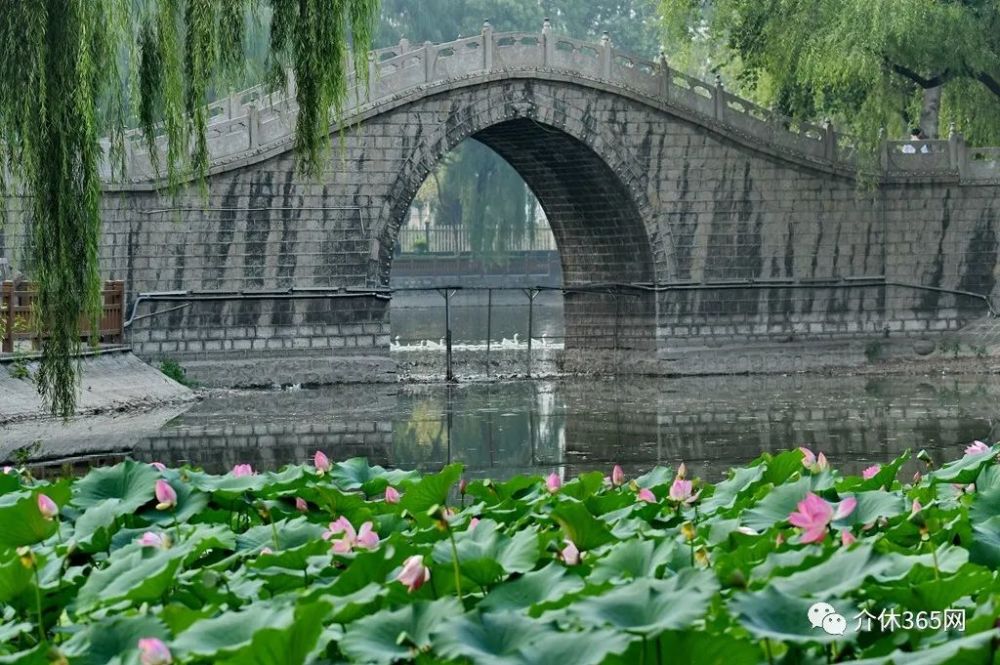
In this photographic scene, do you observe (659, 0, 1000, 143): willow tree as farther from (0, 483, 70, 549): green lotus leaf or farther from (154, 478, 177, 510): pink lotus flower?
(0, 483, 70, 549): green lotus leaf

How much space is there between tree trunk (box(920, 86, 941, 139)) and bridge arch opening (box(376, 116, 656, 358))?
4813mm

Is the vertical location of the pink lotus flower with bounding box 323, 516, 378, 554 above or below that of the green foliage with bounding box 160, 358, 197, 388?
above

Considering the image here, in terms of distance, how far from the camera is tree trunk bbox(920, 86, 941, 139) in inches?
1072

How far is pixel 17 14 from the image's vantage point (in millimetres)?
10789

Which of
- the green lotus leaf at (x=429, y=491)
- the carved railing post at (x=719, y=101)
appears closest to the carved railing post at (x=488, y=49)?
the carved railing post at (x=719, y=101)

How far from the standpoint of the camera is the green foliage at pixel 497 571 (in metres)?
3.88

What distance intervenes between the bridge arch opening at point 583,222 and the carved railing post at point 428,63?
825mm

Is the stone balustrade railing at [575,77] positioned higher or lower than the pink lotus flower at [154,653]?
higher

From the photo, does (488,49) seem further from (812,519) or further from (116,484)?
(812,519)

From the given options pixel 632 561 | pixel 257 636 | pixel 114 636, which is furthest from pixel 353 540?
pixel 257 636

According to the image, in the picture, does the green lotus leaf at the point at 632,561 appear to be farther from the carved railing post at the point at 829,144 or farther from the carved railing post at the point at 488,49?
the carved railing post at the point at 829,144

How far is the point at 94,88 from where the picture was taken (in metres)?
11.3

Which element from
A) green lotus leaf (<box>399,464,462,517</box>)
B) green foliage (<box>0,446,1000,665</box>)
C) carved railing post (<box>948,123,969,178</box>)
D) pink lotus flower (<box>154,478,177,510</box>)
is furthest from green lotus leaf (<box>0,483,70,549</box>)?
carved railing post (<box>948,123,969,178</box>)

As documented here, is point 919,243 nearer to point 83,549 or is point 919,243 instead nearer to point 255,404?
point 255,404
